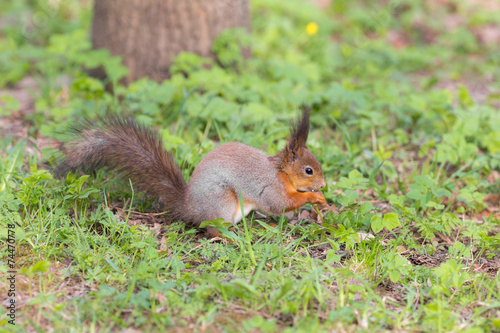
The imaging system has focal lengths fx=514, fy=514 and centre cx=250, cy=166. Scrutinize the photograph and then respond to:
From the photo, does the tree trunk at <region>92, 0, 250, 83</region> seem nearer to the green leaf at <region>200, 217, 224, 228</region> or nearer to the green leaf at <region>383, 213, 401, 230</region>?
the green leaf at <region>200, 217, 224, 228</region>

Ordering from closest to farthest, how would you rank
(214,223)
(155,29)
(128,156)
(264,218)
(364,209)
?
(214,223), (128,156), (364,209), (264,218), (155,29)

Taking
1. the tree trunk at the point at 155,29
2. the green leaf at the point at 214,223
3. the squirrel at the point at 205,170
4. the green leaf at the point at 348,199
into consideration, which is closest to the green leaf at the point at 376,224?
the green leaf at the point at 348,199

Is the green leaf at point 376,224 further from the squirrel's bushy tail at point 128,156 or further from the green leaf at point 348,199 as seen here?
the squirrel's bushy tail at point 128,156

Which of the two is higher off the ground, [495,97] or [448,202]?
[495,97]

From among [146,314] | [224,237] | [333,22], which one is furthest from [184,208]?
[333,22]

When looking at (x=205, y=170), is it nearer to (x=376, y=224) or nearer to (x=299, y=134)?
(x=299, y=134)

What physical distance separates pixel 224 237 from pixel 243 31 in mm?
2528

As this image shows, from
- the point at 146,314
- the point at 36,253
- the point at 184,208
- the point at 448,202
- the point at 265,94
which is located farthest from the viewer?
the point at 265,94

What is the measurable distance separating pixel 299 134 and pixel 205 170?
1.71 ft

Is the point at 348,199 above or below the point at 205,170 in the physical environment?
below

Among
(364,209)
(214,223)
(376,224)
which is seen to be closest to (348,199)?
(364,209)

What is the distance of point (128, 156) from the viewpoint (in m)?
2.69

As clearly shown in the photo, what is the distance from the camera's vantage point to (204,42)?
465 centimetres

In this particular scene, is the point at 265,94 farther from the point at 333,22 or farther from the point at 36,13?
the point at 36,13
